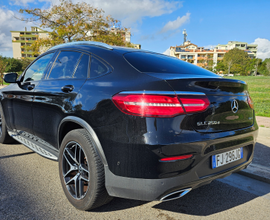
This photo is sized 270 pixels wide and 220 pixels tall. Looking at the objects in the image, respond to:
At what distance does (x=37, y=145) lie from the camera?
10.5 feet

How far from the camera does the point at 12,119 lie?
3932 mm

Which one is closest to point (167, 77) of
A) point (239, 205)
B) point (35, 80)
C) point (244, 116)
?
point (244, 116)

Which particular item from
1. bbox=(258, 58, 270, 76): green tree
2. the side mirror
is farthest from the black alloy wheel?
bbox=(258, 58, 270, 76): green tree

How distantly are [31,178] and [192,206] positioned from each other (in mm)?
2063

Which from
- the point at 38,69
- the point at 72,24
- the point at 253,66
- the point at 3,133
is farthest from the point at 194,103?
the point at 253,66

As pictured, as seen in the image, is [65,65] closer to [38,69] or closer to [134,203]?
[38,69]

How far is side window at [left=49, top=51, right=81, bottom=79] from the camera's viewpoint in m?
2.80

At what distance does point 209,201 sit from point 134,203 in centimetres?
84

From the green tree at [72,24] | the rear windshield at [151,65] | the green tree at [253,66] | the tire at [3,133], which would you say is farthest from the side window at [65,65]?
the green tree at [253,66]

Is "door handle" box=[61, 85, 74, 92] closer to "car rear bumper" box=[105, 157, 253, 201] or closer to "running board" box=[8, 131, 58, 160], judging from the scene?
"running board" box=[8, 131, 58, 160]

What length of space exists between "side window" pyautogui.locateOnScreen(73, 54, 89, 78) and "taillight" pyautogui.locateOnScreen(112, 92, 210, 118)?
32.6 inches

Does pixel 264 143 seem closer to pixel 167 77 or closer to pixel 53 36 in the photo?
pixel 167 77

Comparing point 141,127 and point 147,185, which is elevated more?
point 141,127

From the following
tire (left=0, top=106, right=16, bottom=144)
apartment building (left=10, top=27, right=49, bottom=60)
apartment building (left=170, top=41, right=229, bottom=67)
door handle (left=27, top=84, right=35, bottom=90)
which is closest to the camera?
door handle (left=27, top=84, right=35, bottom=90)
